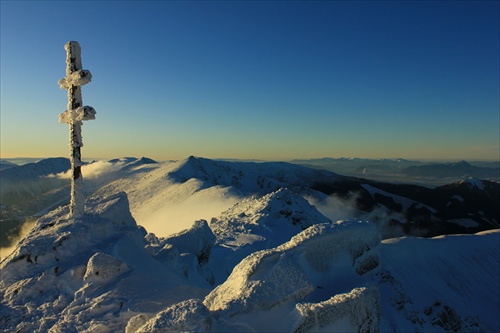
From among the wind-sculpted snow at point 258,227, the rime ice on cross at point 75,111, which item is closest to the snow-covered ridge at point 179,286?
the rime ice on cross at point 75,111

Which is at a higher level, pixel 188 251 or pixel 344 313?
pixel 344 313

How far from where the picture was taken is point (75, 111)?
11758 mm

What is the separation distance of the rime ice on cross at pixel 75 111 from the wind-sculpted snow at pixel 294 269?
25.1 feet

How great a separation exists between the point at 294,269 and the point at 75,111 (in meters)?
10.00

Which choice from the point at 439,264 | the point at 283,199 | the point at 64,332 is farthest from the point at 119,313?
the point at 439,264

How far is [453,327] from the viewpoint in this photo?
1698 cm

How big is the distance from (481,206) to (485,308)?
148376 mm

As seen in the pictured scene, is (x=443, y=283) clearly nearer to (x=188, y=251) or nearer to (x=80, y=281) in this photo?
(x=188, y=251)

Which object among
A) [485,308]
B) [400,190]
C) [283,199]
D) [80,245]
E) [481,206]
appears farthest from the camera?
[400,190]

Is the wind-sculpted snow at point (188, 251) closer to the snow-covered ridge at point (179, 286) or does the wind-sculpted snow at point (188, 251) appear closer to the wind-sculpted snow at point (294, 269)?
the snow-covered ridge at point (179, 286)

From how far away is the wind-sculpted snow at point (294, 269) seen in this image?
21.0ft

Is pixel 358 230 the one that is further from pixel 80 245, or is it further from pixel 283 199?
pixel 283 199

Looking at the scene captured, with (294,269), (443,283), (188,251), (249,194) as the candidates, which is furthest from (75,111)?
(249,194)

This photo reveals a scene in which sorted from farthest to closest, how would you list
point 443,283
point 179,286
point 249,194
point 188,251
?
point 249,194 < point 443,283 < point 188,251 < point 179,286
